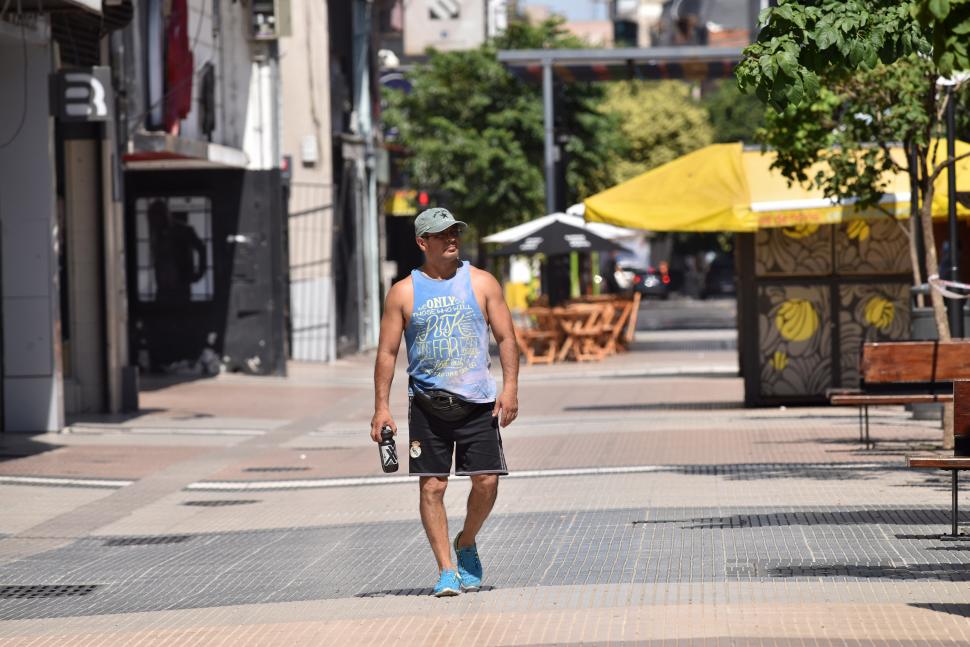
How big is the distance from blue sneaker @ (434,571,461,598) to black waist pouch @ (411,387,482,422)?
0.67 metres

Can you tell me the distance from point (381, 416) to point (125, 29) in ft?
45.5

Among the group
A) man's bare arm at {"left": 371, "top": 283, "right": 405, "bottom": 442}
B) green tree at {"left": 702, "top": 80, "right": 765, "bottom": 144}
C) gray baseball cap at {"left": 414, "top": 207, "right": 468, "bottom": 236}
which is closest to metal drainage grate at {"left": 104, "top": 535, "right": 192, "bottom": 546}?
man's bare arm at {"left": 371, "top": 283, "right": 405, "bottom": 442}

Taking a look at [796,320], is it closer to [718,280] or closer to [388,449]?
[388,449]

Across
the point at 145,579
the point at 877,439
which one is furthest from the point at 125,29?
the point at 145,579

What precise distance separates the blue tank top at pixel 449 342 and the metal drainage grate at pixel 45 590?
2.13 metres

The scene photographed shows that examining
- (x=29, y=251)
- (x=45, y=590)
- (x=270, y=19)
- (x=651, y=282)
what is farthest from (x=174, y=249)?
(x=651, y=282)

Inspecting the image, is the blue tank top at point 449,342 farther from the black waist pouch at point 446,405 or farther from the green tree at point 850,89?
the green tree at point 850,89

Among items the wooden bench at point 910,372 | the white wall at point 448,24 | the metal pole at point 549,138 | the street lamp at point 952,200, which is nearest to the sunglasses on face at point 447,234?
the wooden bench at point 910,372

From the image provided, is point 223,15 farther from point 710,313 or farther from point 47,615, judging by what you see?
point 710,313

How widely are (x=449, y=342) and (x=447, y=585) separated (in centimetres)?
104

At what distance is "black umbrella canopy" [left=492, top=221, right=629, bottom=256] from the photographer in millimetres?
30328

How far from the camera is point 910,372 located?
13.2 m

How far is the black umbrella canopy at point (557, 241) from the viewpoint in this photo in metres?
30.3

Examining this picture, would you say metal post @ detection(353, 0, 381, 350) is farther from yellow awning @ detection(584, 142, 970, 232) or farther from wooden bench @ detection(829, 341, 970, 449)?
wooden bench @ detection(829, 341, 970, 449)
